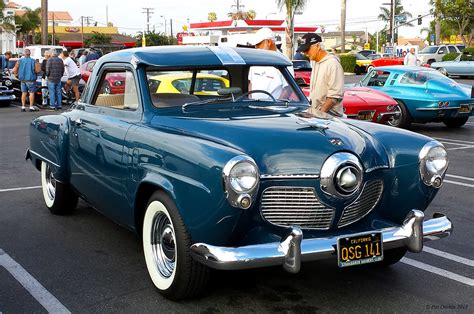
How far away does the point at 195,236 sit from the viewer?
3.67 meters

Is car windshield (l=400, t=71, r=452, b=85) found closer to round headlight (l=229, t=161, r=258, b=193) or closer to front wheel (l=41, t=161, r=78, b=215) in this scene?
front wheel (l=41, t=161, r=78, b=215)

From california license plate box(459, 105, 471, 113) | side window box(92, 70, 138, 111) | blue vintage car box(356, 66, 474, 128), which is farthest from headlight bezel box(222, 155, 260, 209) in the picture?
california license plate box(459, 105, 471, 113)

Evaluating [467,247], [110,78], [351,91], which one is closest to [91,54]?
[351,91]

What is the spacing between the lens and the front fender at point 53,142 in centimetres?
564

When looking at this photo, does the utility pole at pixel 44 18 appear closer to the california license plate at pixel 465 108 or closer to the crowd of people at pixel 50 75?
the crowd of people at pixel 50 75

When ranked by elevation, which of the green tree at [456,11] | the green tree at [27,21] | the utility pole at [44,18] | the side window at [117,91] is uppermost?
the green tree at [27,21]

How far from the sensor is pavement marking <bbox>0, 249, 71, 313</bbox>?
13.2 feet

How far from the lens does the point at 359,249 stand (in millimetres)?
3686

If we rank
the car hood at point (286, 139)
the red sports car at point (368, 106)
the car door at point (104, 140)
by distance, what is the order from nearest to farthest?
the car hood at point (286, 139)
the car door at point (104, 140)
the red sports car at point (368, 106)

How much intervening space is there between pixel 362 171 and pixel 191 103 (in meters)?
1.60

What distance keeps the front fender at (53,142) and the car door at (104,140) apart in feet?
0.47

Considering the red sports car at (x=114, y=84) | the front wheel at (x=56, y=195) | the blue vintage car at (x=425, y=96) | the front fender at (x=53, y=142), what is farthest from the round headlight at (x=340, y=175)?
the blue vintage car at (x=425, y=96)

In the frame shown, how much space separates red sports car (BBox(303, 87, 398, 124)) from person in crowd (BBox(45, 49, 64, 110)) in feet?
28.6

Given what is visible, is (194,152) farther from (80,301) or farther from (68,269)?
(68,269)
